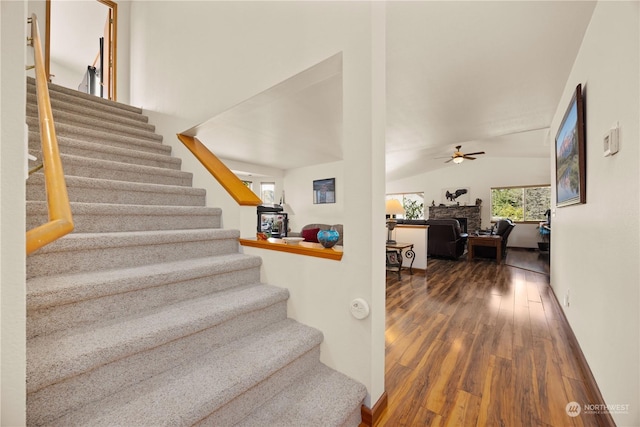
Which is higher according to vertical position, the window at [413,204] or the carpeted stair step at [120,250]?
the window at [413,204]

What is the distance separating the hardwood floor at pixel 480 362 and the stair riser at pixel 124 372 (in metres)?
0.98

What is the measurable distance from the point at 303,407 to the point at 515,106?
153 inches

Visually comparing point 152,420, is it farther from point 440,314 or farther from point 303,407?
point 440,314

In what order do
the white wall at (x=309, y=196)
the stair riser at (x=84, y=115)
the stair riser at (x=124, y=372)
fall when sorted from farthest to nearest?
the white wall at (x=309, y=196), the stair riser at (x=84, y=115), the stair riser at (x=124, y=372)

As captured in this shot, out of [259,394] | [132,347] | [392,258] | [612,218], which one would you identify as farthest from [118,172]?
[392,258]

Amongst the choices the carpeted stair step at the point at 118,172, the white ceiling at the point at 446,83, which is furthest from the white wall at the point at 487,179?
the carpeted stair step at the point at 118,172

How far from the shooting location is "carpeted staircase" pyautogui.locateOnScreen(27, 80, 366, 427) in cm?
97

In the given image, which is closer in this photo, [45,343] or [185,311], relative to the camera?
[45,343]

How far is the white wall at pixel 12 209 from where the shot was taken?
0.54 meters

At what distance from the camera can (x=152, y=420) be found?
0.93 m

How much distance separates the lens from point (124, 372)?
42.5 inches

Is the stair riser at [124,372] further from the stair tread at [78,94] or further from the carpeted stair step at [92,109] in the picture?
the stair tread at [78,94]

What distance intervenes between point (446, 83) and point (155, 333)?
10.7 feet

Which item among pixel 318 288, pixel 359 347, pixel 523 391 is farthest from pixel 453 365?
pixel 318 288
